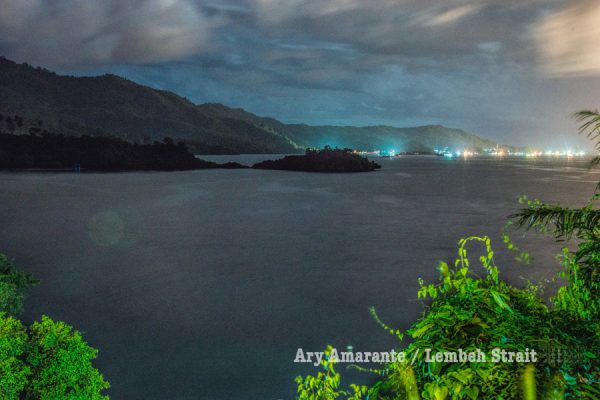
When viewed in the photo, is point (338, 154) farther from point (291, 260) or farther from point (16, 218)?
point (291, 260)

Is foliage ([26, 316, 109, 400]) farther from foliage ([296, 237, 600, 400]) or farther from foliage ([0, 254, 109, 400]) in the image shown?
foliage ([296, 237, 600, 400])

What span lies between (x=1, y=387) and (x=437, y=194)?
68.1 m

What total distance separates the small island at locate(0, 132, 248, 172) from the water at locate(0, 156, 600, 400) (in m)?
82.4

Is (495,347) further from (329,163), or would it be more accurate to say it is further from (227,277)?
(329,163)

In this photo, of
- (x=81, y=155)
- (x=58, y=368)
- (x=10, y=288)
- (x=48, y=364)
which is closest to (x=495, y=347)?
(x=58, y=368)

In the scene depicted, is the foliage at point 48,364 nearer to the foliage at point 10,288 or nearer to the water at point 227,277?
the foliage at point 10,288

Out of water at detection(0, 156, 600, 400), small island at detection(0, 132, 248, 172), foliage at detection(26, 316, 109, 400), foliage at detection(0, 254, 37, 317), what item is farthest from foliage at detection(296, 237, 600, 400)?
small island at detection(0, 132, 248, 172)

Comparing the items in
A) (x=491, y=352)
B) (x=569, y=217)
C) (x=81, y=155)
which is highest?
(x=81, y=155)

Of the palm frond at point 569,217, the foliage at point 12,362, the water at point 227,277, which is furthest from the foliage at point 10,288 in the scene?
the palm frond at point 569,217

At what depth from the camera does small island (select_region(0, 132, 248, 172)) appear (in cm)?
12681

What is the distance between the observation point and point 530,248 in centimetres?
2919

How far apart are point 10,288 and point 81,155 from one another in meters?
136

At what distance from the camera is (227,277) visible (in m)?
23.0

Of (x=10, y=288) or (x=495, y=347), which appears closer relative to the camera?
(x=495, y=347)
